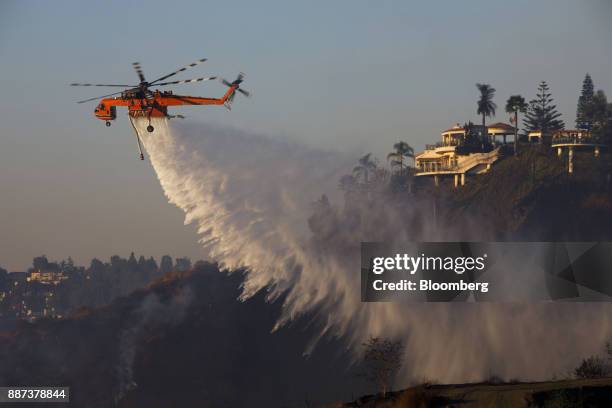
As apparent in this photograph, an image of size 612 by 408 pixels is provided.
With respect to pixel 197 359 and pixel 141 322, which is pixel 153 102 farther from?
pixel 141 322

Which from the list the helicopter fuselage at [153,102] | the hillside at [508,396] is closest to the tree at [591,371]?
the hillside at [508,396]

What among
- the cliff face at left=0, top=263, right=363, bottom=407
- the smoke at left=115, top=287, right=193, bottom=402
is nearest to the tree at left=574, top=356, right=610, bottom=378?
the cliff face at left=0, top=263, right=363, bottom=407

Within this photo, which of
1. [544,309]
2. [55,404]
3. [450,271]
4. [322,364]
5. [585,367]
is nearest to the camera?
[585,367]

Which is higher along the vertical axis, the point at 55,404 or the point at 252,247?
the point at 252,247

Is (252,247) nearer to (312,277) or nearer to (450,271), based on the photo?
(312,277)

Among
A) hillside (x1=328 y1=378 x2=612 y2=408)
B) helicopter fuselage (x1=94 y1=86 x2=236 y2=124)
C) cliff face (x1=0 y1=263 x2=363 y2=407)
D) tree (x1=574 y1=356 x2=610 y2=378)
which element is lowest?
hillside (x1=328 y1=378 x2=612 y2=408)

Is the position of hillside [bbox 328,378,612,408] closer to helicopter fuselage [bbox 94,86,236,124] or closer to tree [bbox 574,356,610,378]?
tree [bbox 574,356,610,378]

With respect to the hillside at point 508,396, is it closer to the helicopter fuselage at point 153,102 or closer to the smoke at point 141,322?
the helicopter fuselage at point 153,102

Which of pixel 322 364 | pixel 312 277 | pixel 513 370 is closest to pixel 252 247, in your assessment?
pixel 312 277

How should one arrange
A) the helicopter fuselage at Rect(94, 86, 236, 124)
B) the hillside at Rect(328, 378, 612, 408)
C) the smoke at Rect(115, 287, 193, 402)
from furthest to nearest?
the smoke at Rect(115, 287, 193, 402) < the helicopter fuselage at Rect(94, 86, 236, 124) < the hillside at Rect(328, 378, 612, 408)
